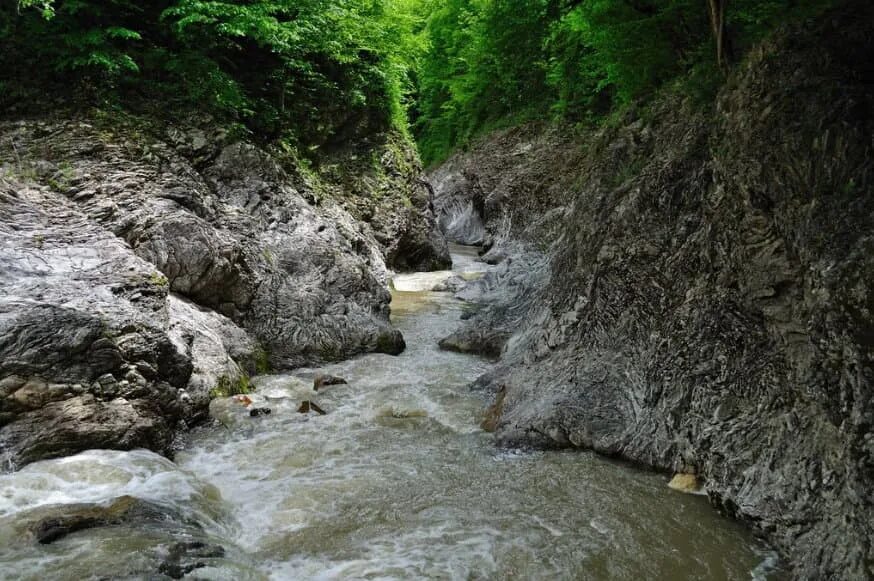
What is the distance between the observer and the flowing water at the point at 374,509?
4758 millimetres

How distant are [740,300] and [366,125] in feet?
44.8

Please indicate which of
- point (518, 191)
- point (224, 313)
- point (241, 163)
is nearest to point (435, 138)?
point (518, 191)

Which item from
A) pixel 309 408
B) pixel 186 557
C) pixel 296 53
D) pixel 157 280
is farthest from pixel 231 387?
pixel 296 53

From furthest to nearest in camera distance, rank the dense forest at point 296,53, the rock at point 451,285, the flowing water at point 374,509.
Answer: the rock at point 451,285 → the dense forest at point 296,53 → the flowing water at point 374,509

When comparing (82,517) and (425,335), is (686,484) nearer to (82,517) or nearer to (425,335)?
(82,517)

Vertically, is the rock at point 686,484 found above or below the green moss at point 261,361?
above

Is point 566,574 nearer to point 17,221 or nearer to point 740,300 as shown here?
point 740,300

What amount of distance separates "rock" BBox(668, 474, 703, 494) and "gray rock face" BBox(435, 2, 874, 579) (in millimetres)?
106

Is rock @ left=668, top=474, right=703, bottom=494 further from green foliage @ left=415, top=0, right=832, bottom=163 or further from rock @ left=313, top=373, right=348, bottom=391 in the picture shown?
rock @ left=313, top=373, right=348, bottom=391

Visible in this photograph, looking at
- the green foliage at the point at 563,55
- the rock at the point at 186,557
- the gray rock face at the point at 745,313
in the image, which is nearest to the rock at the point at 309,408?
the gray rock face at the point at 745,313

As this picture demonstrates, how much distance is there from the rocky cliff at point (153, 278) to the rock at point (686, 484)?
18.6 feet

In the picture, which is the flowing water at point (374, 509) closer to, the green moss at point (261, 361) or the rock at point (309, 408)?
the rock at point (309, 408)

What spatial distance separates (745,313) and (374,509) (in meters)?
4.18

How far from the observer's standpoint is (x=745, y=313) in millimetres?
6172
